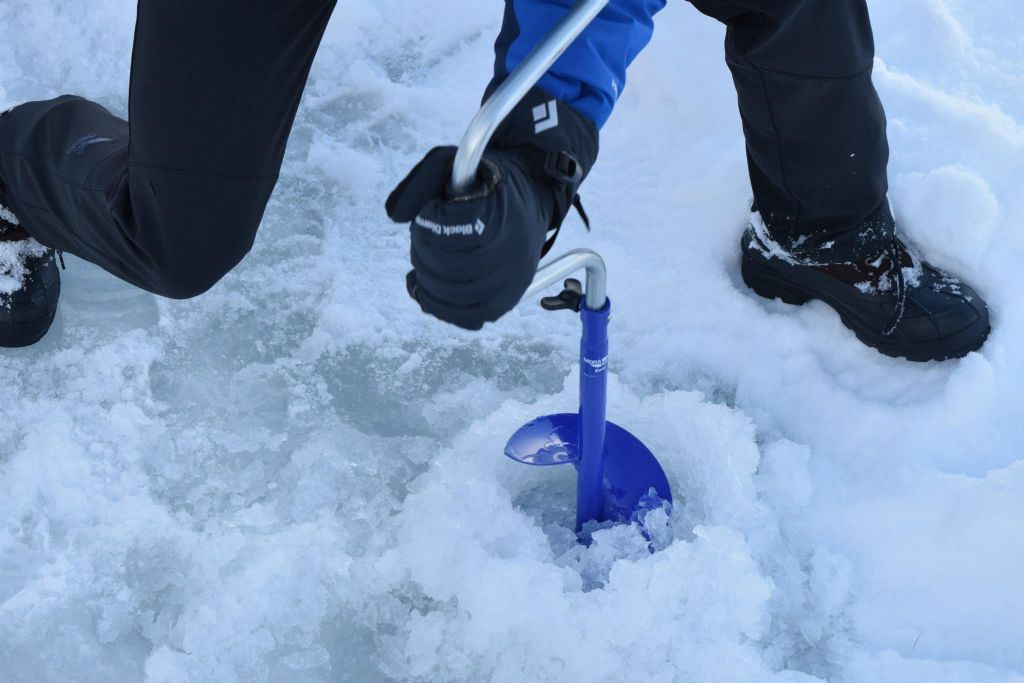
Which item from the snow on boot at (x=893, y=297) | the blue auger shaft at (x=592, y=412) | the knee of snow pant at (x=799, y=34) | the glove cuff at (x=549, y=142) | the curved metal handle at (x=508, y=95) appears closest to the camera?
the curved metal handle at (x=508, y=95)

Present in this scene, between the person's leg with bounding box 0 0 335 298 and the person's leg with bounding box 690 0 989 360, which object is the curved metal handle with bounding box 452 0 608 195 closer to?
the person's leg with bounding box 0 0 335 298

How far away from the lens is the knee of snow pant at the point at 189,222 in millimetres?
1484

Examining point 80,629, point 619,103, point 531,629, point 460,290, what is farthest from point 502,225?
point 619,103

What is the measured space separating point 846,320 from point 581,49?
0.94 metres

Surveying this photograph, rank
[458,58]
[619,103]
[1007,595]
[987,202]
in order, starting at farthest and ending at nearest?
[458,58]
[619,103]
[987,202]
[1007,595]

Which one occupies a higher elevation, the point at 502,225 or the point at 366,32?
the point at 502,225

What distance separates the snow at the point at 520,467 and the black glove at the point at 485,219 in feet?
1.90

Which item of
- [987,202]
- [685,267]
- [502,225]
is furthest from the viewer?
[685,267]

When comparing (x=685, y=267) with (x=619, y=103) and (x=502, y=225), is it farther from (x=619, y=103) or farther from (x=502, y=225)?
(x=502, y=225)

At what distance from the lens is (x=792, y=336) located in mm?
2020

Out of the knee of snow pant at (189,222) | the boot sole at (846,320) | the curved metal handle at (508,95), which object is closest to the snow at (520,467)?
the boot sole at (846,320)

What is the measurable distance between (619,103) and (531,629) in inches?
58.8

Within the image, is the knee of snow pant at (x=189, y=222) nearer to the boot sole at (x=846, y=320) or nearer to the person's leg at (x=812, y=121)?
the person's leg at (x=812, y=121)

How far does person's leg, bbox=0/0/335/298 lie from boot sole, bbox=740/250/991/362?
106 centimetres
